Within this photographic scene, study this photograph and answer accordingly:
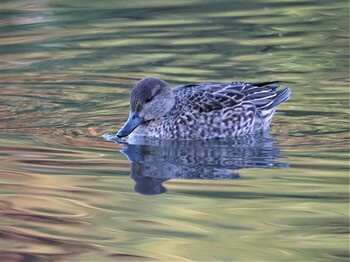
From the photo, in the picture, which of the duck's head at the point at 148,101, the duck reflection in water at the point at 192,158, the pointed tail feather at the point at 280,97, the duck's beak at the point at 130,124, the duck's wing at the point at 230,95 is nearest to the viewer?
the duck reflection in water at the point at 192,158

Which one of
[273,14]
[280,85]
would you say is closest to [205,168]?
[280,85]

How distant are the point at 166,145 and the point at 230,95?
91cm

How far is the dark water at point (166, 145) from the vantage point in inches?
306

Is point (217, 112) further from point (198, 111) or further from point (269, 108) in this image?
point (269, 108)

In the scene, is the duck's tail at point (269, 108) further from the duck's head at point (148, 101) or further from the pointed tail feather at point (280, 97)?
the duck's head at point (148, 101)

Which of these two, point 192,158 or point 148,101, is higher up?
point 148,101

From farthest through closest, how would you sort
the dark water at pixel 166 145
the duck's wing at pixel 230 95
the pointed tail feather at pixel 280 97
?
1. the pointed tail feather at pixel 280 97
2. the duck's wing at pixel 230 95
3. the dark water at pixel 166 145

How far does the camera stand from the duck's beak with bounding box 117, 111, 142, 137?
10758 millimetres

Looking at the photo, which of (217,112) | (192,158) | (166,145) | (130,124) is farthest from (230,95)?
(192,158)

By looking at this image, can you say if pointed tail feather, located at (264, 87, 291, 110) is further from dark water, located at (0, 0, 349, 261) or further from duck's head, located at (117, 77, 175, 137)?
duck's head, located at (117, 77, 175, 137)

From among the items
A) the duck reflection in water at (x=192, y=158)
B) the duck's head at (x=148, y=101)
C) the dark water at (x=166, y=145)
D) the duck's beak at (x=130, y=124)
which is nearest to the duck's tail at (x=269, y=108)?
the dark water at (x=166, y=145)

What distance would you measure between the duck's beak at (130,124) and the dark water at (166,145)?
0.59 ft

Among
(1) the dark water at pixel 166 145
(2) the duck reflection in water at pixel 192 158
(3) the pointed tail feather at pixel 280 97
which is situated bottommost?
(2) the duck reflection in water at pixel 192 158

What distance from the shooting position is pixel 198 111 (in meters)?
11.2
